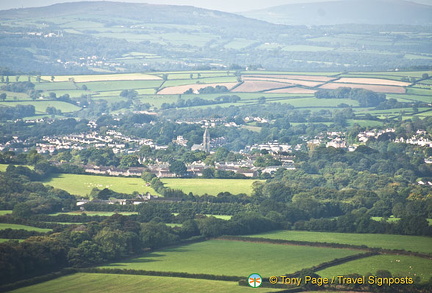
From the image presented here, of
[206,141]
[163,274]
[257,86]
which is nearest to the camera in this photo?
[163,274]

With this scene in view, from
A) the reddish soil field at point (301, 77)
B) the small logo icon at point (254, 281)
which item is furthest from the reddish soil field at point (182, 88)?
the small logo icon at point (254, 281)

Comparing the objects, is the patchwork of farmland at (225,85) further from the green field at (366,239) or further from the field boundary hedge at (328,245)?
the field boundary hedge at (328,245)

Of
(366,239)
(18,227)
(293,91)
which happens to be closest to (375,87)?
(293,91)

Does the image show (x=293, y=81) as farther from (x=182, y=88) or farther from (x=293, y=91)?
(x=182, y=88)

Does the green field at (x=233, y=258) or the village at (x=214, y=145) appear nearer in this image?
the green field at (x=233, y=258)

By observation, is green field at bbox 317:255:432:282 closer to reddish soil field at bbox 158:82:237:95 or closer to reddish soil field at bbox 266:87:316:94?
reddish soil field at bbox 266:87:316:94

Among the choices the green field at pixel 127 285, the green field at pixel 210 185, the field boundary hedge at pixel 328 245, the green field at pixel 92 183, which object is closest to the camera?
the green field at pixel 127 285

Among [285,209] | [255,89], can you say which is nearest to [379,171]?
[285,209]
